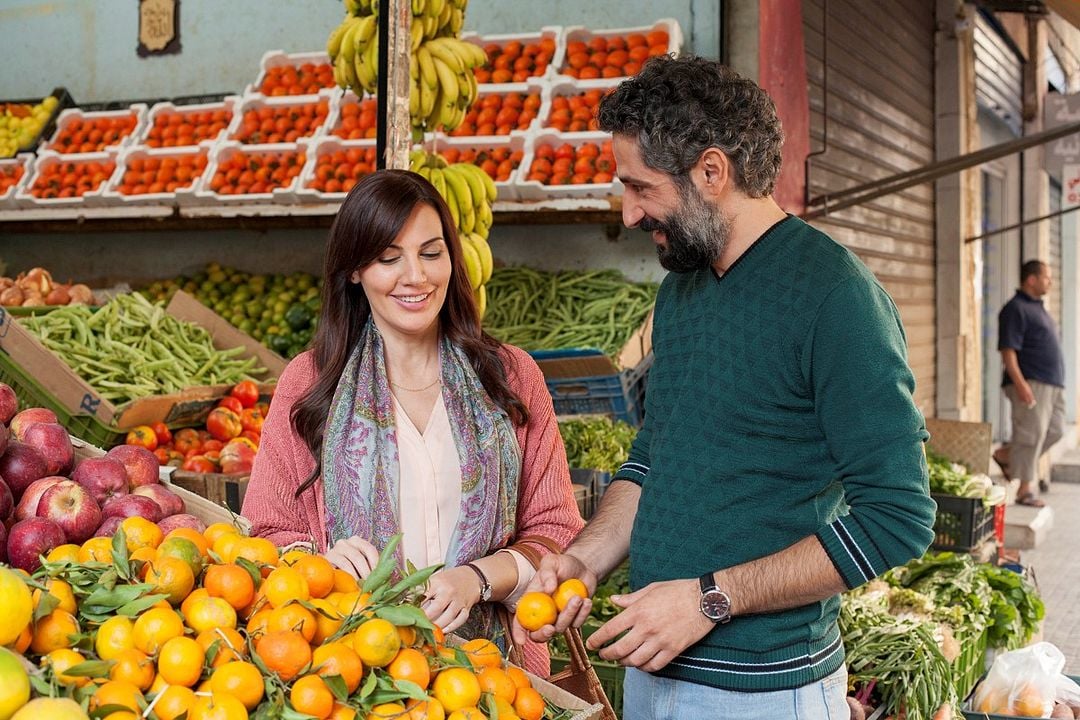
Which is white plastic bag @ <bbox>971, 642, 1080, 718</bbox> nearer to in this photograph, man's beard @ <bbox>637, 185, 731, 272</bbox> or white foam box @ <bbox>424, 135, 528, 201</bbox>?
man's beard @ <bbox>637, 185, 731, 272</bbox>

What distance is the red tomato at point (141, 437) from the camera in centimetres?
457

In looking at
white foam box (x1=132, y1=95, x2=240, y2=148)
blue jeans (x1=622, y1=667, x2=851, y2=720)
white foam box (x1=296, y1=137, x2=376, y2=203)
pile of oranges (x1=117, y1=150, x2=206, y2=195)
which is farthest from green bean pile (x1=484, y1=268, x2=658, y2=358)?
blue jeans (x1=622, y1=667, x2=851, y2=720)

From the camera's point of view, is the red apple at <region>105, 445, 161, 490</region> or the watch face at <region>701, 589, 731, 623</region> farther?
the red apple at <region>105, 445, 161, 490</region>

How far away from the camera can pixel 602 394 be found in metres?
5.83

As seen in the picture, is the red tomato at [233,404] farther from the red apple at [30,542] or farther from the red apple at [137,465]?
the red apple at [30,542]

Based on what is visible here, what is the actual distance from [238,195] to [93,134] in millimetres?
1844

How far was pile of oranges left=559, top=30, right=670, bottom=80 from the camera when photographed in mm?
6573

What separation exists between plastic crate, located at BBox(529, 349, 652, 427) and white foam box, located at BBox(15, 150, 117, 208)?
3.54 metres

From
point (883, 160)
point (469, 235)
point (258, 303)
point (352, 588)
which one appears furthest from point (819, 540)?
point (883, 160)

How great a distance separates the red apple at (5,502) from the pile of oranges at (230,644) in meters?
0.36

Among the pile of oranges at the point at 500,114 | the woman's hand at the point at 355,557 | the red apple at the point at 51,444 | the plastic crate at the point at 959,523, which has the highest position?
the pile of oranges at the point at 500,114

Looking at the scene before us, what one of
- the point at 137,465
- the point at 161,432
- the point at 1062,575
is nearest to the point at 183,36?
the point at 161,432

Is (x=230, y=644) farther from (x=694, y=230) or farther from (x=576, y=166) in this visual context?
(x=576, y=166)

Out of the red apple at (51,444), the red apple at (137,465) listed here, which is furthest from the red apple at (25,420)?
the red apple at (137,465)
